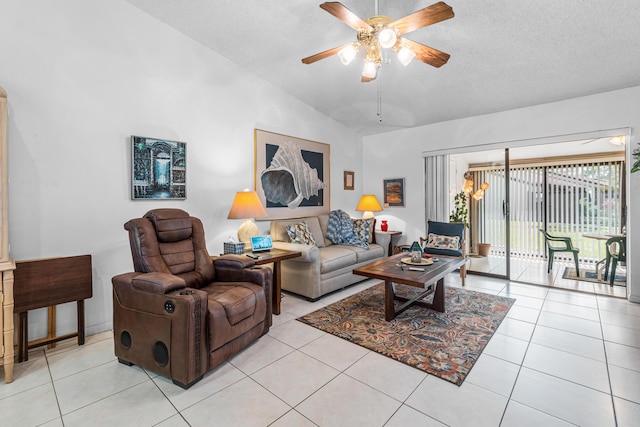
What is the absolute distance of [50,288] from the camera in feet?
7.85

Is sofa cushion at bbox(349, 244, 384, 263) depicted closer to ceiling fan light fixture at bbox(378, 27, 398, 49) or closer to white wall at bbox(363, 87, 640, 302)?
white wall at bbox(363, 87, 640, 302)

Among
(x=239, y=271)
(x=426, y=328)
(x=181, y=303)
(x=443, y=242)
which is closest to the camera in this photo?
(x=181, y=303)

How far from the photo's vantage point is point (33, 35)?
95.6 inches

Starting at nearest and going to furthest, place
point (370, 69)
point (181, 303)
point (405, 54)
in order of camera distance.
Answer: point (181, 303) → point (405, 54) → point (370, 69)

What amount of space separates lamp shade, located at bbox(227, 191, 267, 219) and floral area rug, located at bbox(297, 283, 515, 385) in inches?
50.1

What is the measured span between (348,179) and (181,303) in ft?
13.8

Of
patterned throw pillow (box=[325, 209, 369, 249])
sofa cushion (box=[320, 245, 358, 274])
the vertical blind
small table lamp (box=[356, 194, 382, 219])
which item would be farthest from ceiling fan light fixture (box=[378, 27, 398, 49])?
the vertical blind

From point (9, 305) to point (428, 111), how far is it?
16.8 ft

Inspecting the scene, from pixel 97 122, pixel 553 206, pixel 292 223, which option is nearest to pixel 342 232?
pixel 292 223

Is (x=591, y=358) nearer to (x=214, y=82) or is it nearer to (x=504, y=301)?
(x=504, y=301)

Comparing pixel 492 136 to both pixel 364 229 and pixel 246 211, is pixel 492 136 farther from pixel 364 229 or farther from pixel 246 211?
pixel 246 211

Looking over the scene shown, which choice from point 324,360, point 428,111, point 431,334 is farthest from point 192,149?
point 428,111

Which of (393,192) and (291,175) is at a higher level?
(291,175)

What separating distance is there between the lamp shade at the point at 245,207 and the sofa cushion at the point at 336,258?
99 centimetres
